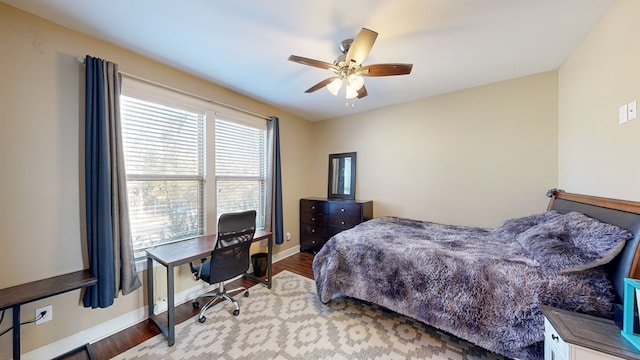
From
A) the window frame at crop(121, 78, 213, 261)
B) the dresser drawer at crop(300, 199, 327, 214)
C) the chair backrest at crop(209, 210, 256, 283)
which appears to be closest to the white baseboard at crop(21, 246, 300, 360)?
the window frame at crop(121, 78, 213, 261)

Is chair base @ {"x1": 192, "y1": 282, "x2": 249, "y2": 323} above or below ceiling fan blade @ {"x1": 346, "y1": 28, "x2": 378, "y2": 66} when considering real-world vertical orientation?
below

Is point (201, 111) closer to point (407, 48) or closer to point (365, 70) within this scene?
point (365, 70)

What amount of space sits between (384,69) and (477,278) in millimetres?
1777

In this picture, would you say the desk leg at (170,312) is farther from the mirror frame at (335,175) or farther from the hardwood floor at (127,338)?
the mirror frame at (335,175)

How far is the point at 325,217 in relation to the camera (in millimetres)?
3801

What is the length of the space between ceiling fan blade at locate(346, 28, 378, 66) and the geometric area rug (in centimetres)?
233

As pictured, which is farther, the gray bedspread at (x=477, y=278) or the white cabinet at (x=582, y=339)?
the gray bedspread at (x=477, y=278)

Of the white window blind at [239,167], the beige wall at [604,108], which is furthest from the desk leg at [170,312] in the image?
the beige wall at [604,108]

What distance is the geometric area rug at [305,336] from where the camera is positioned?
1.71m

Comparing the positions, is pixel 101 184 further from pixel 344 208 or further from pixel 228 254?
pixel 344 208

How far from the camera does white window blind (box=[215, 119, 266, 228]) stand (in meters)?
2.92

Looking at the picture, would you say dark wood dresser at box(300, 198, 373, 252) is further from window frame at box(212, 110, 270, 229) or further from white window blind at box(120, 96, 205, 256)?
white window blind at box(120, 96, 205, 256)

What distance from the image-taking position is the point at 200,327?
203 cm

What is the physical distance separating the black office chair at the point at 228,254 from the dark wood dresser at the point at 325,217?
1607 mm
